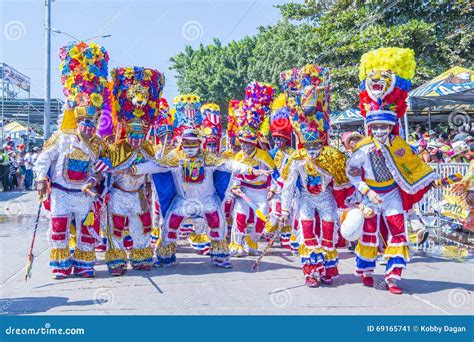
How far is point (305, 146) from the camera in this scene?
562 cm

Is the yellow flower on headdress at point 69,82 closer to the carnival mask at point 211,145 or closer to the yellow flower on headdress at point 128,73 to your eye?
the yellow flower on headdress at point 128,73

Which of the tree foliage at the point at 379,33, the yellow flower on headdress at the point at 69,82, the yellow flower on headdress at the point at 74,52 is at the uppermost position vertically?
the tree foliage at the point at 379,33

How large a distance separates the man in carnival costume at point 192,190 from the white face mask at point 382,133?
185 cm

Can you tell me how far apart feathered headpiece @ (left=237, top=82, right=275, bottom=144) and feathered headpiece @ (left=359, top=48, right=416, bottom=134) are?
91.5 inches

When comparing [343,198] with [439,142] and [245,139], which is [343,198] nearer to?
[245,139]

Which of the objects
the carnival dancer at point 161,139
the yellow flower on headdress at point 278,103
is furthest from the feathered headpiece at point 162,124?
the yellow flower on headdress at point 278,103

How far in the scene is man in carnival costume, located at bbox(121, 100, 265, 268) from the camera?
20.5ft

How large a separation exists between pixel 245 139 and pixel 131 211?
2.11 m

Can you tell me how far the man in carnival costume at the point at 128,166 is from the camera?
5949 millimetres

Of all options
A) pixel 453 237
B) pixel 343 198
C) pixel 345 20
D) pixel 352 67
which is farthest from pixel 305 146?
→ pixel 345 20
